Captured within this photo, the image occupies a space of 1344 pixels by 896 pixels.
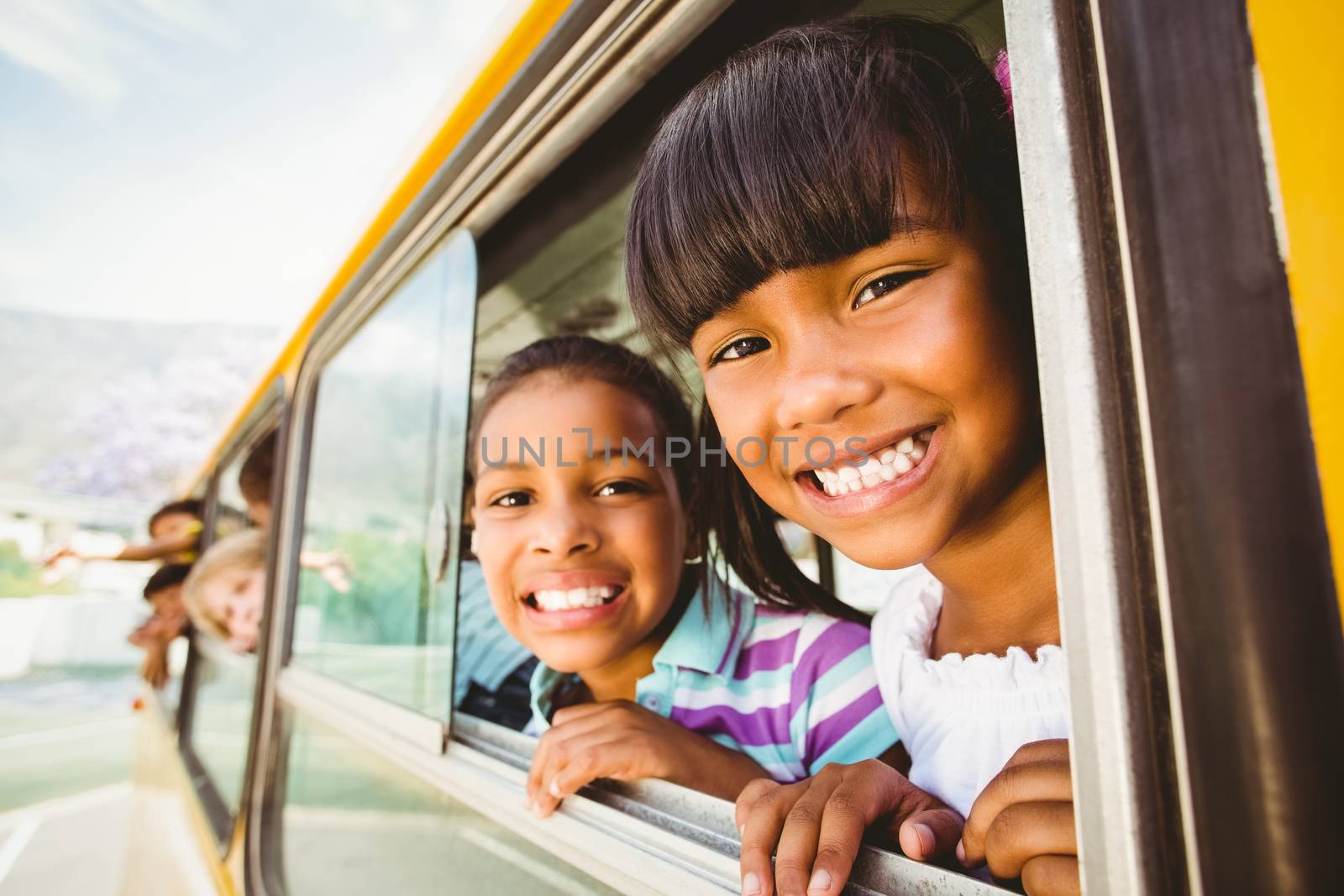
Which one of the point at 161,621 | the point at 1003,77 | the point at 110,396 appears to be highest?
the point at 110,396

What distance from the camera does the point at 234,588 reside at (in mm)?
3516

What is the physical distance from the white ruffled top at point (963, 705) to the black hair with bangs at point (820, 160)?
0.39 meters

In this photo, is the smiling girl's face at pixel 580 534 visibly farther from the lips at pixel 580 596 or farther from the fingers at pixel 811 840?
the fingers at pixel 811 840

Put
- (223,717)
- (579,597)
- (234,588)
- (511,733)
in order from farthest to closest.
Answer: (223,717) → (234,588) → (579,597) → (511,733)

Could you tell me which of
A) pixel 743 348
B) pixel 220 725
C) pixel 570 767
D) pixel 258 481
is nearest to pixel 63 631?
pixel 220 725

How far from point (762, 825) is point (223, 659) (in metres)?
4.20

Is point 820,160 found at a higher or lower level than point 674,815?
higher

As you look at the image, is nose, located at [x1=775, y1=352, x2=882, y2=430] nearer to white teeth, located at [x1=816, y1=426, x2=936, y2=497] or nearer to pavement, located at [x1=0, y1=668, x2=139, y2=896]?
white teeth, located at [x1=816, y1=426, x2=936, y2=497]

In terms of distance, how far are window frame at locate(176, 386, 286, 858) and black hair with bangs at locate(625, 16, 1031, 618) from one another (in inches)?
74.1

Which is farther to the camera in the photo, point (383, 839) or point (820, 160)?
point (383, 839)

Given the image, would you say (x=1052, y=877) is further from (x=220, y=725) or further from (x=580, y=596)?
(x=220, y=725)

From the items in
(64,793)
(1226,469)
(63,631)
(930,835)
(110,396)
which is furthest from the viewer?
(110,396)

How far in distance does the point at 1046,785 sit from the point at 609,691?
105 cm

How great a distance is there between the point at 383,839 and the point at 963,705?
1.33 meters
